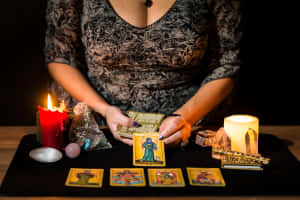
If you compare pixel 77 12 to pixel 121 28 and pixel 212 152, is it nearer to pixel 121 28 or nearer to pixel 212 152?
pixel 121 28

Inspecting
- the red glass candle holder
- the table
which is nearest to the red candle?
the red glass candle holder

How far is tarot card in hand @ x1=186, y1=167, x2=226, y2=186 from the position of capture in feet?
3.47

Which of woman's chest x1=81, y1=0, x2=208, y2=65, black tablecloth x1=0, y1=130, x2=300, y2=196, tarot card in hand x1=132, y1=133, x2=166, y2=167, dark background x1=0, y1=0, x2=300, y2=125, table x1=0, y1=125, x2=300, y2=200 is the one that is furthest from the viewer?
dark background x1=0, y1=0, x2=300, y2=125

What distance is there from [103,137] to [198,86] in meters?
0.57

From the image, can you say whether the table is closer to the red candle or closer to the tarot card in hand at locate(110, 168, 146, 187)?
the red candle

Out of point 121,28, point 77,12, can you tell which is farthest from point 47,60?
point 121,28

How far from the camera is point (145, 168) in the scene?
115cm

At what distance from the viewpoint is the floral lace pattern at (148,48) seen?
5.02ft

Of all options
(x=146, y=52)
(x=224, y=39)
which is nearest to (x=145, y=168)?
(x=146, y=52)

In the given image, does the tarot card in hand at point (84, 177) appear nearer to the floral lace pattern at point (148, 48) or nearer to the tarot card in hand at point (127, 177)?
the tarot card in hand at point (127, 177)

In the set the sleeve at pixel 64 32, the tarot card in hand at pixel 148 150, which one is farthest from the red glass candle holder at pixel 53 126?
the sleeve at pixel 64 32

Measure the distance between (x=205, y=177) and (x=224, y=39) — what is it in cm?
72

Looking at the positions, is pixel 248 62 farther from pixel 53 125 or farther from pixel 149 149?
pixel 53 125

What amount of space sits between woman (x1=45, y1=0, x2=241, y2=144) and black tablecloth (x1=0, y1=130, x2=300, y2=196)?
0.24 meters
